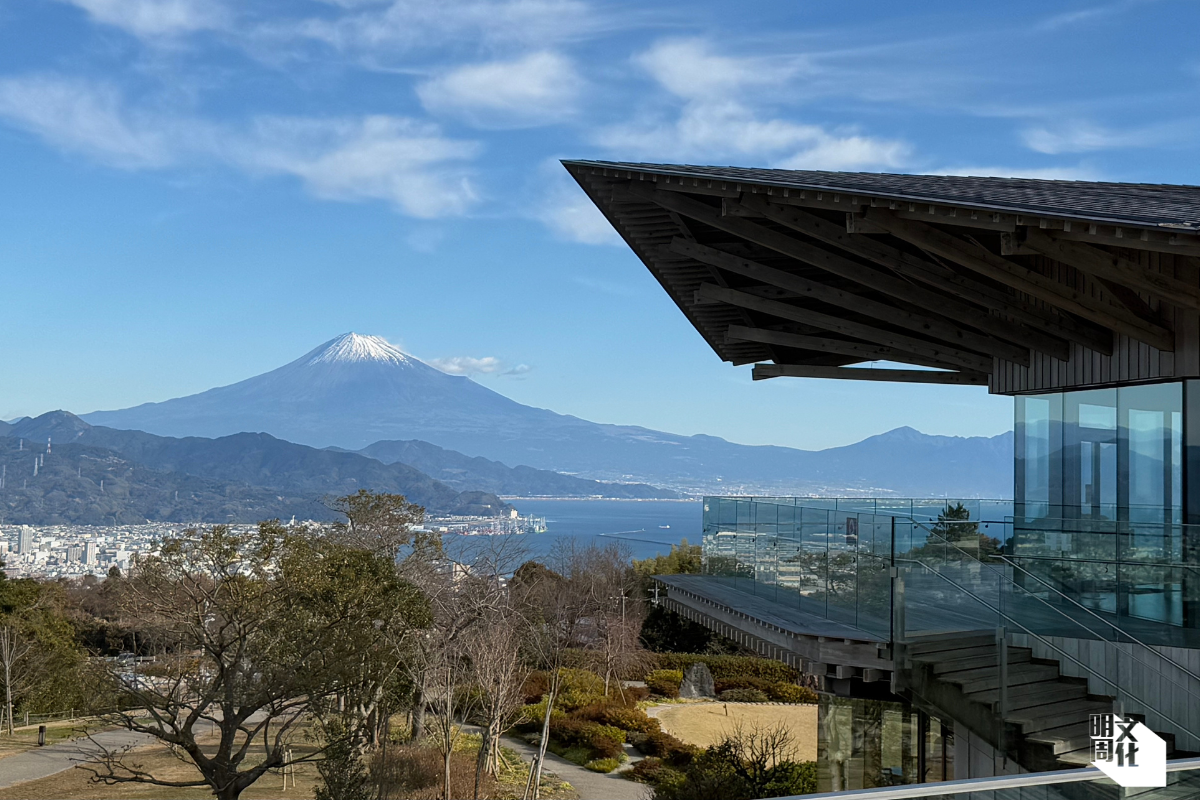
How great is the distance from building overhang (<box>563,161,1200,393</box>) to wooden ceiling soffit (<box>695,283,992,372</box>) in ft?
0.07

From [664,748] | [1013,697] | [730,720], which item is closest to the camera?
[1013,697]

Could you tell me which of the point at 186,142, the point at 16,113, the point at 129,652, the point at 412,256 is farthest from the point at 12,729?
the point at 412,256

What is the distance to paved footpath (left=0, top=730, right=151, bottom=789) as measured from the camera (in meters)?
23.8

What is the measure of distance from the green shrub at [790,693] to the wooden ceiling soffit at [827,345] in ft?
56.8

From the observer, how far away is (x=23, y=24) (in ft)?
140

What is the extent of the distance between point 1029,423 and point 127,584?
17.4 meters

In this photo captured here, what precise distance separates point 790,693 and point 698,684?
3.01 meters

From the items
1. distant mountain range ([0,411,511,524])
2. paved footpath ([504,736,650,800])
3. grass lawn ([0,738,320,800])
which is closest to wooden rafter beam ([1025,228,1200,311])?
paved footpath ([504,736,650,800])

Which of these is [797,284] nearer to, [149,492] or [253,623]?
[253,623]

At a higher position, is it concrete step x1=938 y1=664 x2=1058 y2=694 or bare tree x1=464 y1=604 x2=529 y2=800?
concrete step x1=938 y1=664 x2=1058 y2=694

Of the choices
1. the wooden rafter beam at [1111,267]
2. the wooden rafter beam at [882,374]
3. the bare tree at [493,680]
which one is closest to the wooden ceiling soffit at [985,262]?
the wooden rafter beam at [1111,267]

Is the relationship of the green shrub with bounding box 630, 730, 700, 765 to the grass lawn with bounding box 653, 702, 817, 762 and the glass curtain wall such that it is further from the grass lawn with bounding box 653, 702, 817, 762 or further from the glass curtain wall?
the glass curtain wall

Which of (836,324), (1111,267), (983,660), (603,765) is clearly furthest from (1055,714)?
(603,765)

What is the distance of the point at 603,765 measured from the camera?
2231 cm
